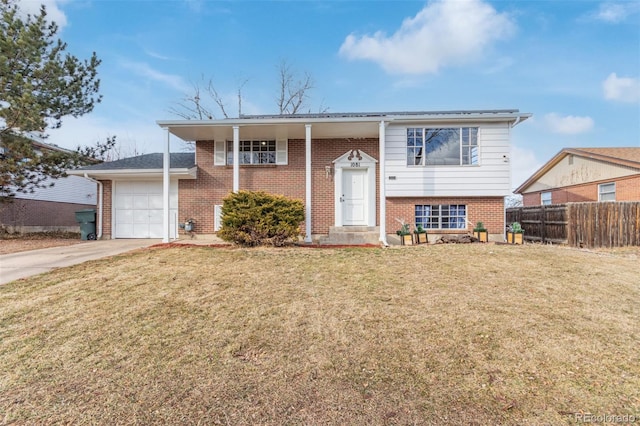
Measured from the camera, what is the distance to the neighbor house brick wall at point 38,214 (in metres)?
14.9

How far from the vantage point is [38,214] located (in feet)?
53.4

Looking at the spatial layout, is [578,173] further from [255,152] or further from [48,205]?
[48,205]

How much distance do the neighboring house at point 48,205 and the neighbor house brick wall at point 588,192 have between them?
26.2 metres

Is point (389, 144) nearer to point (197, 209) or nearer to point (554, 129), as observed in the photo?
point (197, 209)

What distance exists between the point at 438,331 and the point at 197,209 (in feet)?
31.8

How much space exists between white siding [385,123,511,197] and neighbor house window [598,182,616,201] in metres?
9.22

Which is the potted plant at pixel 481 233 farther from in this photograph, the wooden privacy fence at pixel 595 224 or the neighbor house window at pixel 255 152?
the neighbor house window at pixel 255 152

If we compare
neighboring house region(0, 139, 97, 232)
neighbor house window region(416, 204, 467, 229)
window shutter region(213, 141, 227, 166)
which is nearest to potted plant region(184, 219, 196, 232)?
window shutter region(213, 141, 227, 166)

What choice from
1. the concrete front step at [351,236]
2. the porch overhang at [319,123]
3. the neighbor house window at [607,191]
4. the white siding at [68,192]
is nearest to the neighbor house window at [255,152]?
the porch overhang at [319,123]

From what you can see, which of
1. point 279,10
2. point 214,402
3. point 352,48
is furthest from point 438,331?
point 352,48

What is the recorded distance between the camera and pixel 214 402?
227 cm

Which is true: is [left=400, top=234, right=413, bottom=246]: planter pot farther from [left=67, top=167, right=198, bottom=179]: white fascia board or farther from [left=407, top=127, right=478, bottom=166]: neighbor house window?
[left=67, top=167, right=198, bottom=179]: white fascia board

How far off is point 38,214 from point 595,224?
82.2ft

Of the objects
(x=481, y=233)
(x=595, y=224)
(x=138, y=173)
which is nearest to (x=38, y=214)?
(x=138, y=173)
